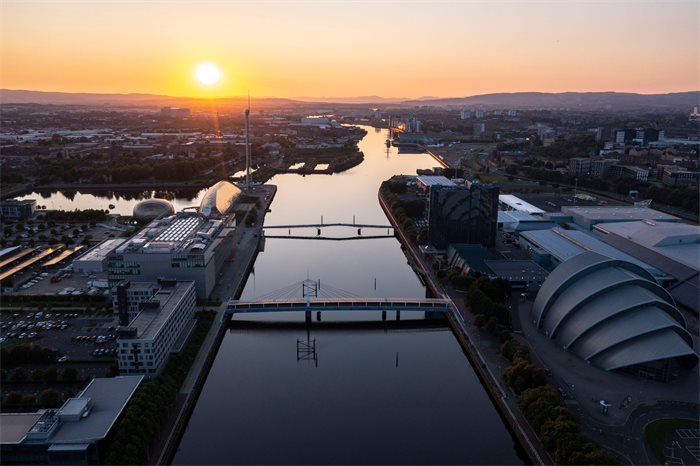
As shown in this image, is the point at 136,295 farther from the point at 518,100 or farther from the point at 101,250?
the point at 518,100

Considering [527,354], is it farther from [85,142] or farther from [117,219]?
[85,142]

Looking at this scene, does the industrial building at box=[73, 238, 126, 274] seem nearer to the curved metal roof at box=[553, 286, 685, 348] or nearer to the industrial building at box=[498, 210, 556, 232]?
the curved metal roof at box=[553, 286, 685, 348]

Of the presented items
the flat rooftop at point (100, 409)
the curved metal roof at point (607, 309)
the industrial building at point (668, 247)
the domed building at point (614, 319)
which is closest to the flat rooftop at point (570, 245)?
the industrial building at point (668, 247)


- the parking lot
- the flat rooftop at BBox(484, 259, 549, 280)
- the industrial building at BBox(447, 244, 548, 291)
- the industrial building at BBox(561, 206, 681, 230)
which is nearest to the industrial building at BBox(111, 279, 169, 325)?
the parking lot

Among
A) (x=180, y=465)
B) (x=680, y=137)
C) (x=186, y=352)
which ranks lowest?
(x=180, y=465)

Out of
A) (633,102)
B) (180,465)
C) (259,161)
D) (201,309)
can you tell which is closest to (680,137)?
(259,161)
